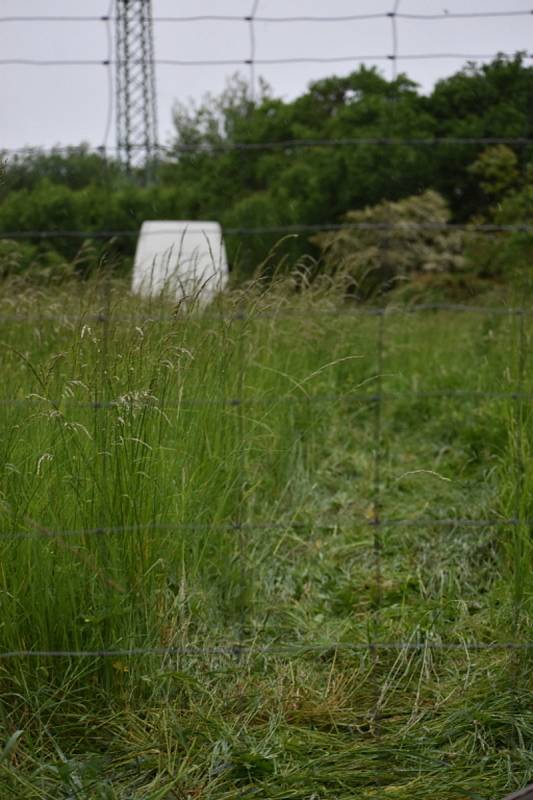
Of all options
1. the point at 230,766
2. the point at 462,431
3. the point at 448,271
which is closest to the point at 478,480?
the point at 462,431

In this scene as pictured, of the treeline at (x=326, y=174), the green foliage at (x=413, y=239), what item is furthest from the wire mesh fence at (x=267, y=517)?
the green foliage at (x=413, y=239)

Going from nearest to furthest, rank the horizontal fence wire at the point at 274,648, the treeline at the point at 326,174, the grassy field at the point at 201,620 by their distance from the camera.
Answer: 1. the grassy field at the point at 201,620
2. the horizontal fence wire at the point at 274,648
3. the treeline at the point at 326,174

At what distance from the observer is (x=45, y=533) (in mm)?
2240

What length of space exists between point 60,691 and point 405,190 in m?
11.5

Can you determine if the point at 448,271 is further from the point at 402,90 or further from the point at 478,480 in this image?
the point at 478,480

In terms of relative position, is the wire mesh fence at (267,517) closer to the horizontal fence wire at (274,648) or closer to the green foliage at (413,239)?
the horizontal fence wire at (274,648)

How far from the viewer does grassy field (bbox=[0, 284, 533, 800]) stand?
2125 mm

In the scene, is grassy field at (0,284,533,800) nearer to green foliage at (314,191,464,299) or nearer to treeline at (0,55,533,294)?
treeline at (0,55,533,294)

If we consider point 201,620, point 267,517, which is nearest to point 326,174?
point 267,517

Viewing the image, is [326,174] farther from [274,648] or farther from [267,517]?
[274,648]

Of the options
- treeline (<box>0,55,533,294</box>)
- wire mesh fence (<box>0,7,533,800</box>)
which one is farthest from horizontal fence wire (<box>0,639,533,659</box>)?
treeline (<box>0,55,533,294</box>)

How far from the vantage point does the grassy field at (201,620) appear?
212cm

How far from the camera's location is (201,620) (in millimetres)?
2721

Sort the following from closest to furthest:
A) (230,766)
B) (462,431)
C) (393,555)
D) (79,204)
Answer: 1. (230,766)
2. (393,555)
3. (462,431)
4. (79,204)
